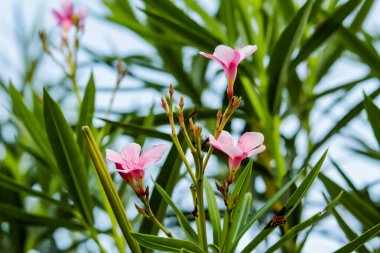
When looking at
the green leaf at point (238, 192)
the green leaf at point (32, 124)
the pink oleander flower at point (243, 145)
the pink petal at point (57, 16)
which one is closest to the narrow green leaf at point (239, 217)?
the green leaf at point (238, 192)

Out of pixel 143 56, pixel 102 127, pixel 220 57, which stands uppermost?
pixel 143 56

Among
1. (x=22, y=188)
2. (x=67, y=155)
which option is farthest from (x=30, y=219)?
(x=67, y=155)

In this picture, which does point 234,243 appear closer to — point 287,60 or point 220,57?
point 220,57

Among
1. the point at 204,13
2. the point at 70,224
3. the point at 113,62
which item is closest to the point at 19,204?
the point at 70,224

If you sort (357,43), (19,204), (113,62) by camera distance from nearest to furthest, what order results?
(357,43) → (19,204) → (113,62)

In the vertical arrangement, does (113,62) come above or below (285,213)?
above

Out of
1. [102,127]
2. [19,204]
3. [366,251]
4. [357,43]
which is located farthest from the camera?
[19,204]

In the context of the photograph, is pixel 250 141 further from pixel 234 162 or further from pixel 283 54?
pixel 283 54

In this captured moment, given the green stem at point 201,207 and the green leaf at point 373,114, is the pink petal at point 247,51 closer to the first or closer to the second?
the green stem at point 201,207
